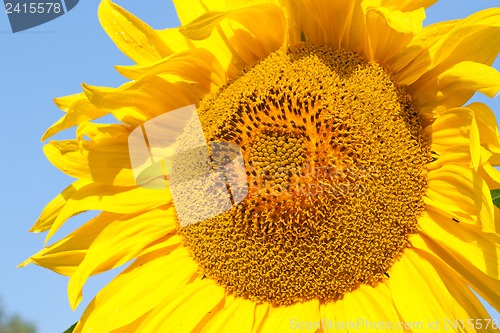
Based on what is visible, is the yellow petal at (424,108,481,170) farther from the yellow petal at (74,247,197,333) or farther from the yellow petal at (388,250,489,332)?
the yellow petal at (74,247,197,333)

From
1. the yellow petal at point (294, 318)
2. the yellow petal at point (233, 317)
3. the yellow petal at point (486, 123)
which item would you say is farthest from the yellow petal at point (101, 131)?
the yellow petal at point (486, 123)

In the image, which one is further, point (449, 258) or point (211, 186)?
point (211, 186)

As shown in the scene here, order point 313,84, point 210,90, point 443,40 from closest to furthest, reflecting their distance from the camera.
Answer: point 443,40 < point 313,84 < point 210,90

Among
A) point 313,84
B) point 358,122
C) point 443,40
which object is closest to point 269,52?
point 313,84

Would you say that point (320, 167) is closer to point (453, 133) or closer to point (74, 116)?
point (453, 133)

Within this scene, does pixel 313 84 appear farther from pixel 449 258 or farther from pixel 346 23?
pixel 449 258

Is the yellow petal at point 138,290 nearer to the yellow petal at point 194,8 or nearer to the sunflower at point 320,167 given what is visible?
the sunflower at point 320,167
